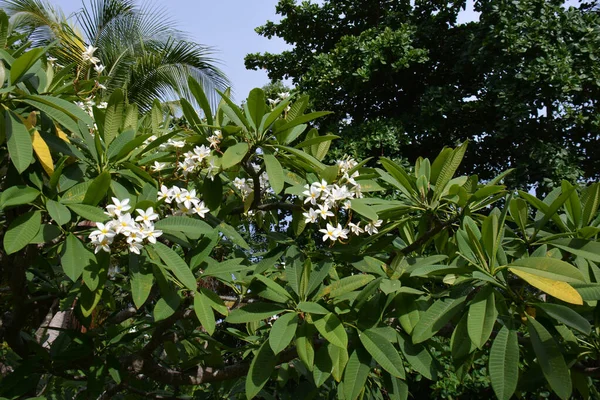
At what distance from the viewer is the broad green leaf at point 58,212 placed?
1.04 metres

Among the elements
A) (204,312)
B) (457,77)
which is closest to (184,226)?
(204,312)

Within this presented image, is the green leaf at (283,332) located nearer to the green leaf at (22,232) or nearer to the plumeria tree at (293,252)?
the plumeria tree at (293,252)

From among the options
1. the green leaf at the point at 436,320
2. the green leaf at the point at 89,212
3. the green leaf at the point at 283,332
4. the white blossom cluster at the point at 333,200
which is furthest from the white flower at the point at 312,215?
the green leaf at the point at 89,212

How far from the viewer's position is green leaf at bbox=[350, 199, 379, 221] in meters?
1.21

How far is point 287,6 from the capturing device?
6711 mm

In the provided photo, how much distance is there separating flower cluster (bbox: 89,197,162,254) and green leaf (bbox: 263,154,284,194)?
0.88 feet

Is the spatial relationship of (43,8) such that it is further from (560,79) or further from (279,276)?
(279,276)

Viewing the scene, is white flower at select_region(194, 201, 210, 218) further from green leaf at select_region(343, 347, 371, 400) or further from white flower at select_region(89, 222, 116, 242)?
green leaf at select_region(343, 347, 371, 400)

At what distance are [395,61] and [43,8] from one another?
4.20 m

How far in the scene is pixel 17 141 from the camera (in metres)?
1.07

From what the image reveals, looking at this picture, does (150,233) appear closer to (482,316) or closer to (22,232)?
(22,232)

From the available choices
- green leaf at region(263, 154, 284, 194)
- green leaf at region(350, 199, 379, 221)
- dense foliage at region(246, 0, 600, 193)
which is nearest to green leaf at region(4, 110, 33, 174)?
green leaf at region(263, 154, 284, 194)

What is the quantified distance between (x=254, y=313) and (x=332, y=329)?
20 cm

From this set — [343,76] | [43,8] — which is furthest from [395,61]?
[43,8]
